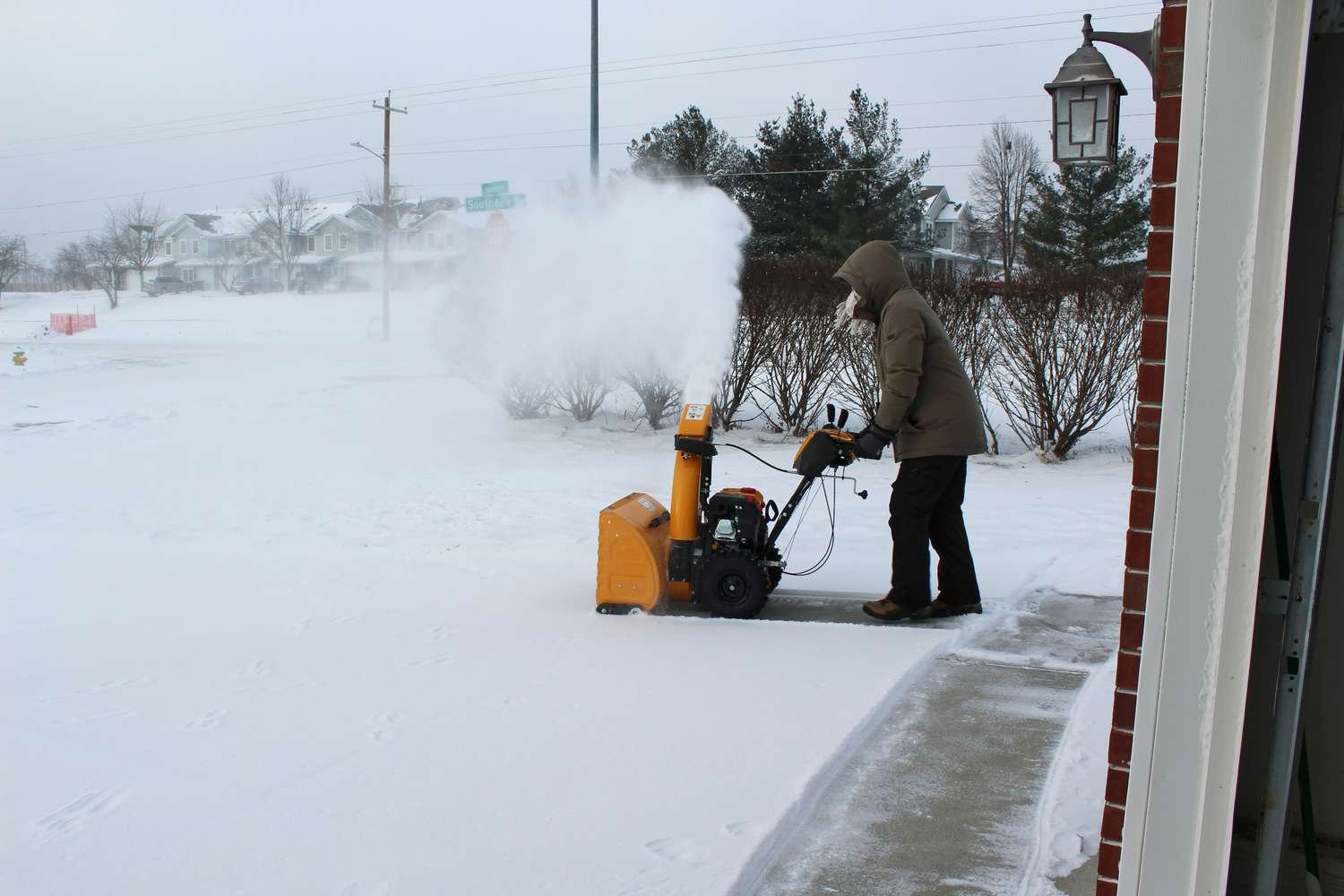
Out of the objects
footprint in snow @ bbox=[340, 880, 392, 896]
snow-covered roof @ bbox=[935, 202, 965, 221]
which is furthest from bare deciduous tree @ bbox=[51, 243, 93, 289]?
footprint in snow @ bbox=[340, 880, 392, 896]

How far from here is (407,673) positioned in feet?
15.0

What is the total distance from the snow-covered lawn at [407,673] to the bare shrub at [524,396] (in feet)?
6.23

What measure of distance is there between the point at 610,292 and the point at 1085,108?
4.85m

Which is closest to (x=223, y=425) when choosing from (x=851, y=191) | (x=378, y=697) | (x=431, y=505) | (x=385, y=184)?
(x=431, y=505)

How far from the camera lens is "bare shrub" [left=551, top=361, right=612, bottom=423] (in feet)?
40.7

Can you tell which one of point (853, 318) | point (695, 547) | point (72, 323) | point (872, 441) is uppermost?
point (853, 318)

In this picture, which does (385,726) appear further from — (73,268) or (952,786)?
(73,268)

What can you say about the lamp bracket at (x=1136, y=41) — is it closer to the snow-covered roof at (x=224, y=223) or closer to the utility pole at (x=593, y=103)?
the utility pole at (x=593, y=103)

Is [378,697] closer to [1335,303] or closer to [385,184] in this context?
[1335,303]

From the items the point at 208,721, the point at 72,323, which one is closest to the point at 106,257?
the point at 72,323

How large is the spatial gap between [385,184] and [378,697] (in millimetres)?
30004

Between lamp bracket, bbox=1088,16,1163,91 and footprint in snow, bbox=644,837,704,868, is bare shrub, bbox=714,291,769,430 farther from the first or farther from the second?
footprint in snow, bbox=644,837,704,868

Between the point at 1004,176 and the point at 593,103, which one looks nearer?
the point at 593,103

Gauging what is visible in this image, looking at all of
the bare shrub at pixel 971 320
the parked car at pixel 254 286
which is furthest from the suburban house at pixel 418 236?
the bare shrub at pixel 971 320
